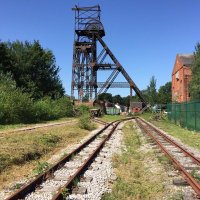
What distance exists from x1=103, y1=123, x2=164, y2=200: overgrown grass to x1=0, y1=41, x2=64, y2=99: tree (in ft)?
140

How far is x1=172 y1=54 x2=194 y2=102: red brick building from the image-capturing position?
237ft

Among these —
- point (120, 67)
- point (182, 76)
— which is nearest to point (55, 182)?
Answer: point (120, 67)

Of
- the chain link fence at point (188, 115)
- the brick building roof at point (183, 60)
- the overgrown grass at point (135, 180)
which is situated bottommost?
the overgrown grass at point (135, 180)

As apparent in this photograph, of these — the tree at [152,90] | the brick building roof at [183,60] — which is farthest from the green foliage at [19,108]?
the tree at [152,90]

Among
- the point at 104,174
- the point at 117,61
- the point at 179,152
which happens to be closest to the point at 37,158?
the point at 104,174

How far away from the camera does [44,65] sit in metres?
62.3

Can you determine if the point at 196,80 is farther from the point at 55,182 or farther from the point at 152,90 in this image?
the point at 152,90

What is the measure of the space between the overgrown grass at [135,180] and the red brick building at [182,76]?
186 ft

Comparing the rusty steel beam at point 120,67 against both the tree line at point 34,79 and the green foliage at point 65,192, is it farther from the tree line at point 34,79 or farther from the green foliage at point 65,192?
the green foliage at point 65,192

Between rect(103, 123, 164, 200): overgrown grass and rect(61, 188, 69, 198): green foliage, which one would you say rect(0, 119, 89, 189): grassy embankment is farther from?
rect(103, 123, 164, 200): overgrown grass

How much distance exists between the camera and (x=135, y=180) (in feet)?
34.1

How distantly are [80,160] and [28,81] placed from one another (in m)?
44.7

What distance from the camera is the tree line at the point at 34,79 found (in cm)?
4069

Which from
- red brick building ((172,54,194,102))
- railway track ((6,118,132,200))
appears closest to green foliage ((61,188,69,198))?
railway track ((6,118,132,200))
